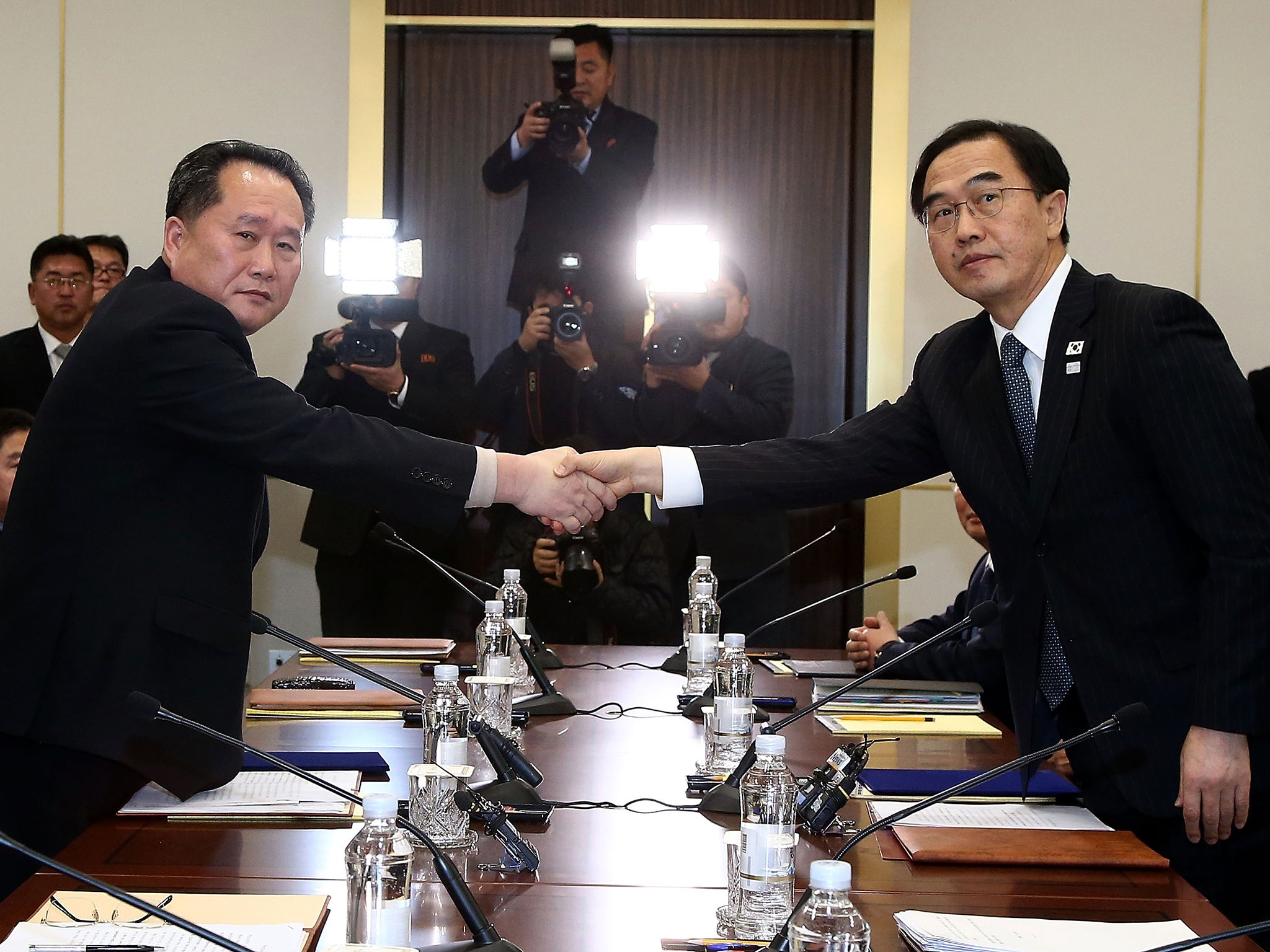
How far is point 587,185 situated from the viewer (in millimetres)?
5035

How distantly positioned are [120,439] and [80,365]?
0.14 m

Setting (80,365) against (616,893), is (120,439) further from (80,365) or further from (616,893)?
(616,893)

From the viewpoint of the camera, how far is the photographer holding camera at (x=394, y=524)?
477 centimetres

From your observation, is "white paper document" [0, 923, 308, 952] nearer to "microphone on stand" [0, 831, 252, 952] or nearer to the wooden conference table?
the wooden conference table

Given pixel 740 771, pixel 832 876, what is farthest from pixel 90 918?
pixel 740 771

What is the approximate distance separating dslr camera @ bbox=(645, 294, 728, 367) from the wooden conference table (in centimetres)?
291

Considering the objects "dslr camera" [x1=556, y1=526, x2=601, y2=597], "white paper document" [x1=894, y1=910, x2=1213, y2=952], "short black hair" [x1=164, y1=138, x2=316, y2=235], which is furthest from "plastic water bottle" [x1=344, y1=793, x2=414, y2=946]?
"dslr camera" [x1=556, y1=526, x2=601, y2=597]

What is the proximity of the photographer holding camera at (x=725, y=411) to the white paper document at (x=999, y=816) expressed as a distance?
281cm

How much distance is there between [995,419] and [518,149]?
11.0 feet

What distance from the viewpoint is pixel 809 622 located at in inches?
201

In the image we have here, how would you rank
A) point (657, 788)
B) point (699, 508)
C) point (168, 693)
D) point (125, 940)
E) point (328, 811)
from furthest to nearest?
point (699, 508) → point (657, 788) → point (168, 693) → point (328, 811) → point (125, 940)

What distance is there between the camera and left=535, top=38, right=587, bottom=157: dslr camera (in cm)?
492

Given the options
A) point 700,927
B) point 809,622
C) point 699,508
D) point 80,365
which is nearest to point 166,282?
point 80,365

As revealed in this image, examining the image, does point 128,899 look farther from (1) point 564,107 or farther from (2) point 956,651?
(1) point 564,107
